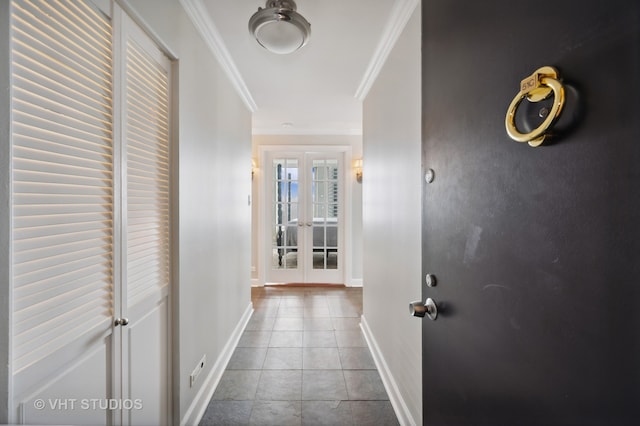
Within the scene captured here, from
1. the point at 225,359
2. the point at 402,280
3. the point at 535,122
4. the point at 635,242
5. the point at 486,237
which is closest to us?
the point at 635,242

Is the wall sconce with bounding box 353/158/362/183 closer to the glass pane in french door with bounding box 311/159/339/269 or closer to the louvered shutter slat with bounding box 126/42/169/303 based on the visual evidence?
the glass pane in french door with bounding box 311/159/339/269

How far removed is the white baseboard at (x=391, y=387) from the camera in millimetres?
1674

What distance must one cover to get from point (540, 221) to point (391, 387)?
1.84 meters

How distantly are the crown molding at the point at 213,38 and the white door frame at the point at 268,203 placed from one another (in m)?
1.72

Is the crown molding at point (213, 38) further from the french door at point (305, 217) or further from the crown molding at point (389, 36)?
the french door at point (305, 217)

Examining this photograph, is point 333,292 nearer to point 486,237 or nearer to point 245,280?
point 245,280

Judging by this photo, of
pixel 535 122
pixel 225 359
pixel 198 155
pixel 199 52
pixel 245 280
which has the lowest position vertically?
pixel 225 359

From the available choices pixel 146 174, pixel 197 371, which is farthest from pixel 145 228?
pixel 197 371

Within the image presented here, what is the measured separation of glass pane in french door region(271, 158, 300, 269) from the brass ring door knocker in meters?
4.11

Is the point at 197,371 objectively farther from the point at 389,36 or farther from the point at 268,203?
the point at 268,203

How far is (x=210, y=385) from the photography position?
1959mm

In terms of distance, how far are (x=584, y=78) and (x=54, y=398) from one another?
1.45 meters

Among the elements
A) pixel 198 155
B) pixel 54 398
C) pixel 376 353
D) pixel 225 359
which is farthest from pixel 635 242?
pixel 225 359

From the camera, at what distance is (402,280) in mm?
1755
